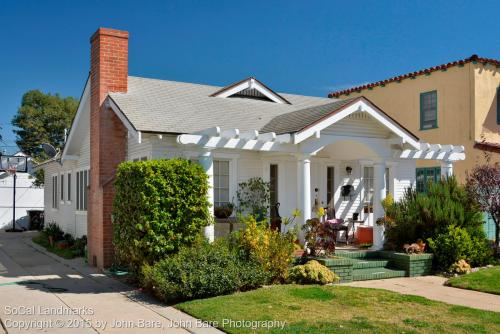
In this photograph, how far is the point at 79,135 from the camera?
1739 centimetres

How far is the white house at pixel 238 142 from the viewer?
39.5ft

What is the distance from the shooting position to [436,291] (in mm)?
10406

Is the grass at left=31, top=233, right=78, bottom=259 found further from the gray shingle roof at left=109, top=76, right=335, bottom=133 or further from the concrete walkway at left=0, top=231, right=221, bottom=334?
the gray shingle roof at left=109, top=76, right=335, bottom=133

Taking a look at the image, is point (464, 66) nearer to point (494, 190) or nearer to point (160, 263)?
point (494, 190)

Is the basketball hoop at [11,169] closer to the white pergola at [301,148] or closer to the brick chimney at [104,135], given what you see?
the brick chimney at [104,135]

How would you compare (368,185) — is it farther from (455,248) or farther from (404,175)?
(455,248)

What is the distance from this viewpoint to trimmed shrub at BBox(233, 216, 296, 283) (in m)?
10.4

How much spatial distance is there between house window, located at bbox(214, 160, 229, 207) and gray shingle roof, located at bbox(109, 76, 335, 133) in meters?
1.04

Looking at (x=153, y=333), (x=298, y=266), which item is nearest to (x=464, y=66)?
(x=298, y=266)

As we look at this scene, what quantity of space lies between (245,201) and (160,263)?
4397 millimetres

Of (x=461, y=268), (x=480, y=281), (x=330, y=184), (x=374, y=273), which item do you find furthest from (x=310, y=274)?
(x=330, y=184)

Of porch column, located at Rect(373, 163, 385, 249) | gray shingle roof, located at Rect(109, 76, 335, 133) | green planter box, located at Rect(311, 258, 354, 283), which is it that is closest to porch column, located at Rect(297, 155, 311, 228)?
gray shingle roof, located at Rect(109, 76, 335, 133)

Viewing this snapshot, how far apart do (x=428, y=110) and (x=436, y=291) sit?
10091 millimetres

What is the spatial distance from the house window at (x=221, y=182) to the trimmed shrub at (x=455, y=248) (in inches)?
205
